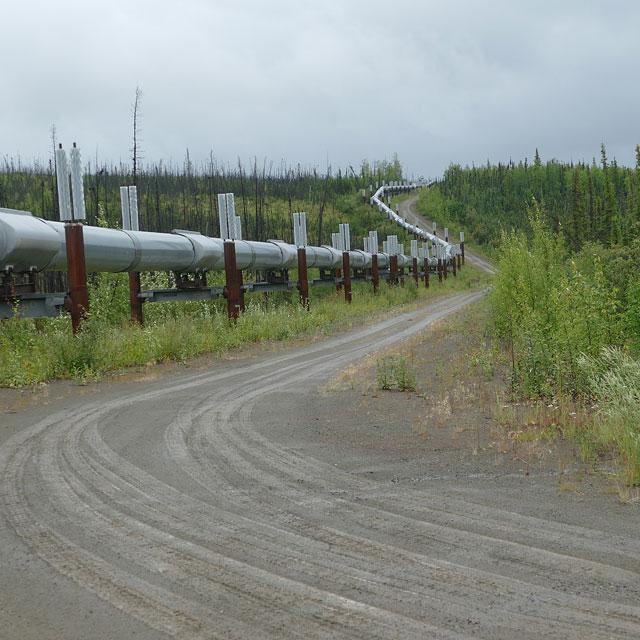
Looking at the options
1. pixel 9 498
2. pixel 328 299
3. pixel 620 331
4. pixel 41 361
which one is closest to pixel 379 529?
pixel 9 498

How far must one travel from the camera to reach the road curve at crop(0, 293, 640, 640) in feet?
9.61

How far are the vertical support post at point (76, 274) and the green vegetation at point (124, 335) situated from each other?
0.26 meters

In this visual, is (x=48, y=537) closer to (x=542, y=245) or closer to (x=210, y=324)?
(x=542, y=245)

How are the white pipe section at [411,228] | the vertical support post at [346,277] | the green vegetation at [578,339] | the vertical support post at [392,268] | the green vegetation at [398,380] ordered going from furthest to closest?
the white pipe section at [411,228]
the vertical support post at [392,268]
the vertical support post at [346,277]
the green vegetation at [398,380]
the green vegetation at [578,339]

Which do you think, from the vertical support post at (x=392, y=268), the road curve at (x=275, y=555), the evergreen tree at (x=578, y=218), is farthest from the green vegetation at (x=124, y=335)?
the evergreen tree at (x=578, y=218)

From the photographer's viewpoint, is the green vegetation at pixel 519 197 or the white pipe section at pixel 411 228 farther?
the green vegetation at pixel 519 197

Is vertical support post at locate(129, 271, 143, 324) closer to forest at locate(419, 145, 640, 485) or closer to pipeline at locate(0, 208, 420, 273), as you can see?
pipeline at locate(0, 208, 420, 273)

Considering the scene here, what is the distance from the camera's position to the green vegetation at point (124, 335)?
11.5 metres

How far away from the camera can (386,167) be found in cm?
14400

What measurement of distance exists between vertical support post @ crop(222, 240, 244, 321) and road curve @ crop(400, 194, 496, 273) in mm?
54240

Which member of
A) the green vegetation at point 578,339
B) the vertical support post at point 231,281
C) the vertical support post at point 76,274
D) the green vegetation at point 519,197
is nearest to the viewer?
the green vegetation at point 578,339

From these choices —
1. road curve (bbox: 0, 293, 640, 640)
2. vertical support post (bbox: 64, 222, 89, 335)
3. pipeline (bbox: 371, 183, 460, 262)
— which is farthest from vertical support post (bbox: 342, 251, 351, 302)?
pipeline (bbox: 371, 183, 460, 262)

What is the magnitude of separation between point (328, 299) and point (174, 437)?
2642 cm

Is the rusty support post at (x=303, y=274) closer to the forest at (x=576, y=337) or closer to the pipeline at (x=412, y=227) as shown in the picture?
the forest at (x=576, y=337)
